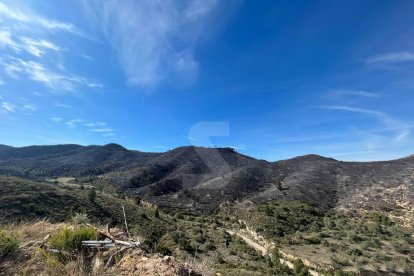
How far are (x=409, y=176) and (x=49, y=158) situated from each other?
167 metres

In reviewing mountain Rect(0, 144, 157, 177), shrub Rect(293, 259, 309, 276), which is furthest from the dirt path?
mountain Rect(0, 144, 157, 177)

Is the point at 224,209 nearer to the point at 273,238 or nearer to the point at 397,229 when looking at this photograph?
the point at 273,238

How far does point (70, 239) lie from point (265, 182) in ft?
275

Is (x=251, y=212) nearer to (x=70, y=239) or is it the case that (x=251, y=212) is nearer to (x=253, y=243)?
(x=253, y=243)

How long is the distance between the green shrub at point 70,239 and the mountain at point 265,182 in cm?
6181

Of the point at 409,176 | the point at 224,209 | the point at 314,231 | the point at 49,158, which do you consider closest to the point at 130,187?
the point at 224,209

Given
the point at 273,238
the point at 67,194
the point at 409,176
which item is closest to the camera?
the point at 273,238

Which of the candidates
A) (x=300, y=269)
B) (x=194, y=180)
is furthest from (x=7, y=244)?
(x=194, y=180)

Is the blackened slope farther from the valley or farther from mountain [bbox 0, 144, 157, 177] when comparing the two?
mountain [bbox 0, 144, 157, 177]

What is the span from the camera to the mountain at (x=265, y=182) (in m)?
67.5

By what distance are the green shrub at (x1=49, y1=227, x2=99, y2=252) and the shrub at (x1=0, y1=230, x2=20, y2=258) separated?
618 millimetres

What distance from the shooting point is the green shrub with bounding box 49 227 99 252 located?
6152mm

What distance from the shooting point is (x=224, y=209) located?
221 feet

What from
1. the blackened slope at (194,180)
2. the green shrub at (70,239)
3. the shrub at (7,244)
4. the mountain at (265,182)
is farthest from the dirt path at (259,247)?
the shrub at (7,244)
